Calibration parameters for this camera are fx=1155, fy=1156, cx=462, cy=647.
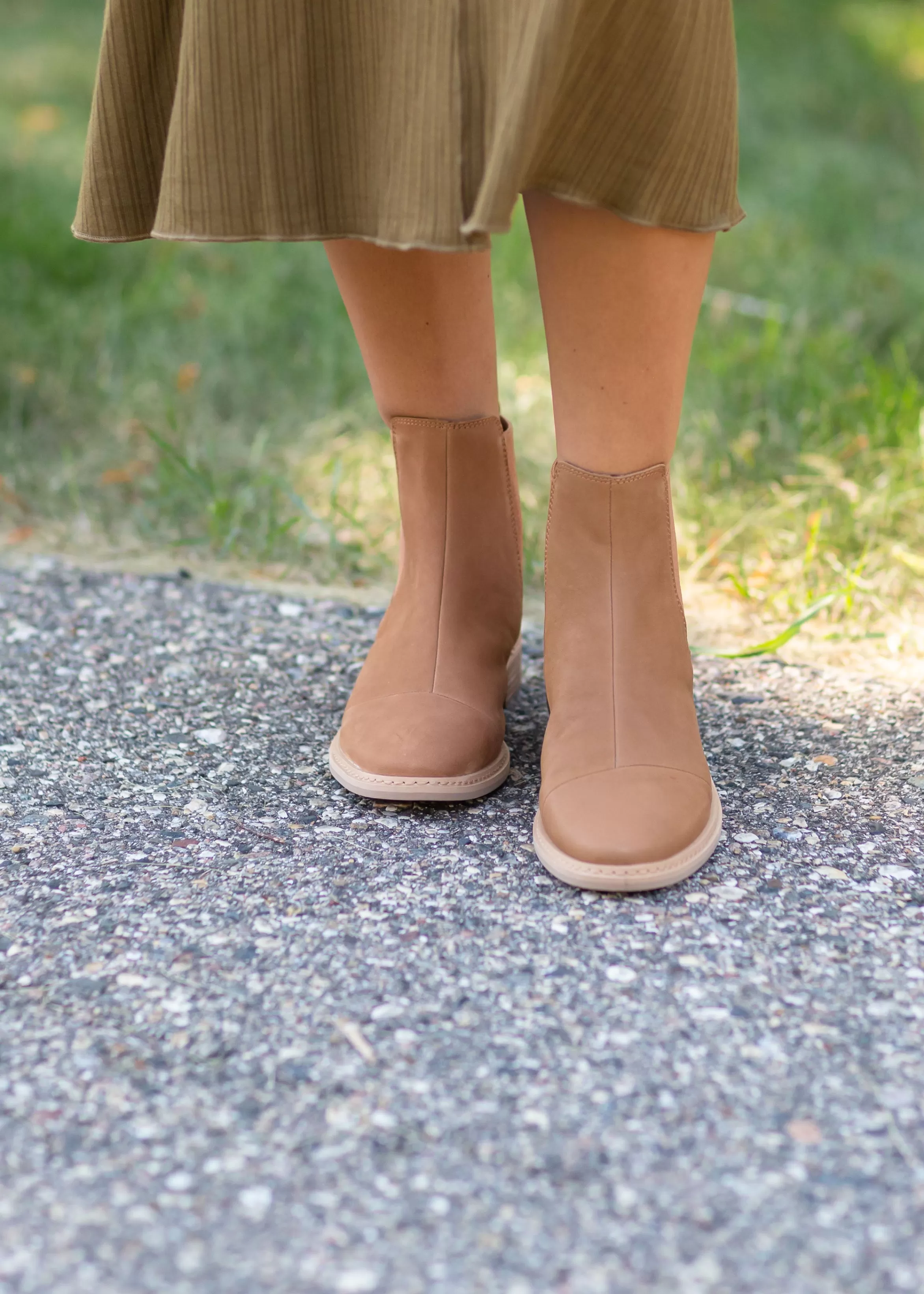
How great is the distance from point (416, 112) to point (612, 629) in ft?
1.40

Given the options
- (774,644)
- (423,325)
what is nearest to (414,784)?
(423,325)

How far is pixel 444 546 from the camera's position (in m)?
1.08

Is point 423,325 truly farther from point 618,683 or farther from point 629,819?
point 629,819

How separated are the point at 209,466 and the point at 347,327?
596 millimetres

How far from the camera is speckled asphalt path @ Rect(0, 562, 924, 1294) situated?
24.9 inches

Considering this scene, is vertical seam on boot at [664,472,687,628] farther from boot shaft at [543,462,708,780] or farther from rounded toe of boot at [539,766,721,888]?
rounded toe of boot at [539,766,721,888]

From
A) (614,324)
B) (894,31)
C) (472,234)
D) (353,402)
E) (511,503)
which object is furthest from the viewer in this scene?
(894,31)

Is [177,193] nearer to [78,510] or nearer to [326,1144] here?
[326,1144]

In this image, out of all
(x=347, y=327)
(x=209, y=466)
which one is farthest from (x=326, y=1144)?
(x=347, y=327)

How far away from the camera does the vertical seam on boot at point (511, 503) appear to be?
1.08 m

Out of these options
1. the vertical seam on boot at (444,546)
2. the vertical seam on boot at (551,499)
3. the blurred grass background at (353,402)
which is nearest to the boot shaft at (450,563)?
the vertical seam on boot at (444,546)

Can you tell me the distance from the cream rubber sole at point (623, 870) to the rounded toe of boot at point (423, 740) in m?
0.13

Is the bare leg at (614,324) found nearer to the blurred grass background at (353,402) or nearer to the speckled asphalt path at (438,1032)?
the speckled asphalt path at (438,1032)

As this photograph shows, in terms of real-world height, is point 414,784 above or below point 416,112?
below
